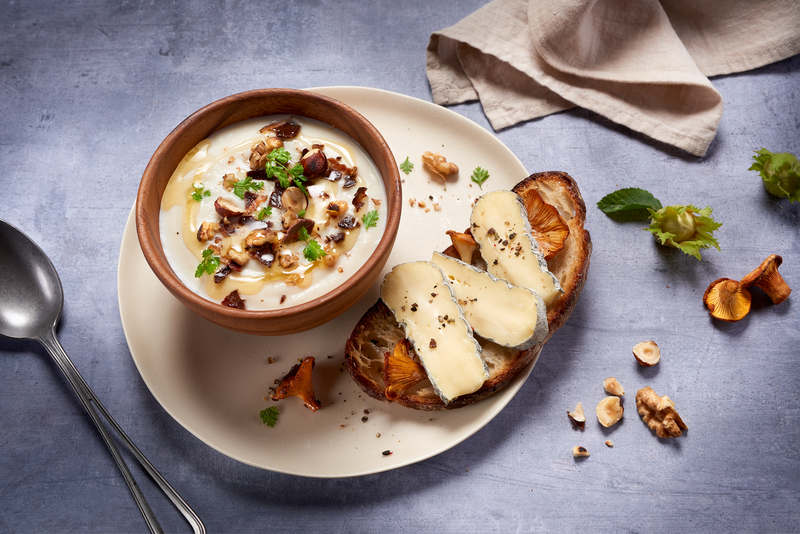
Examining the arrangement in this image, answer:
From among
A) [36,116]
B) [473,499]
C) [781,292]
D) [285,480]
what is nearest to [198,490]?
[285,480]

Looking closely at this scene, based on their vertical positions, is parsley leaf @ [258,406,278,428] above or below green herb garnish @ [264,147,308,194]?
below

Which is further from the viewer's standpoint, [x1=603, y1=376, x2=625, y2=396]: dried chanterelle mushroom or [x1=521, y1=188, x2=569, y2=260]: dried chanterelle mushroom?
[x1=603, y1=376, x2=625, y2=396]: dried chanterelle mushroom

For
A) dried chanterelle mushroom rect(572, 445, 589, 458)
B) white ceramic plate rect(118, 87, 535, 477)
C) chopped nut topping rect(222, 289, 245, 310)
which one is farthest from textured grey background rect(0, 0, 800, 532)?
chopped nut topping rect(222, 289, 245, 310)

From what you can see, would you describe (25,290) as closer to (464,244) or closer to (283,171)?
(283,171)

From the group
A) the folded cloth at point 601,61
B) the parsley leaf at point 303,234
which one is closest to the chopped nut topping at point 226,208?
the parsley leaf at point 303,234

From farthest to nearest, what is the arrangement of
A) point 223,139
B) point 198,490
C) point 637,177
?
point 637,177 → point 198,490 → point 223,139

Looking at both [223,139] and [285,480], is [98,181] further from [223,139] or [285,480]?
[285,480]

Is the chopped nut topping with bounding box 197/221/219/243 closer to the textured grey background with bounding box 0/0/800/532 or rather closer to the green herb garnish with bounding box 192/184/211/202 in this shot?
the green herb garnish with bounding box 192/184/211/202
